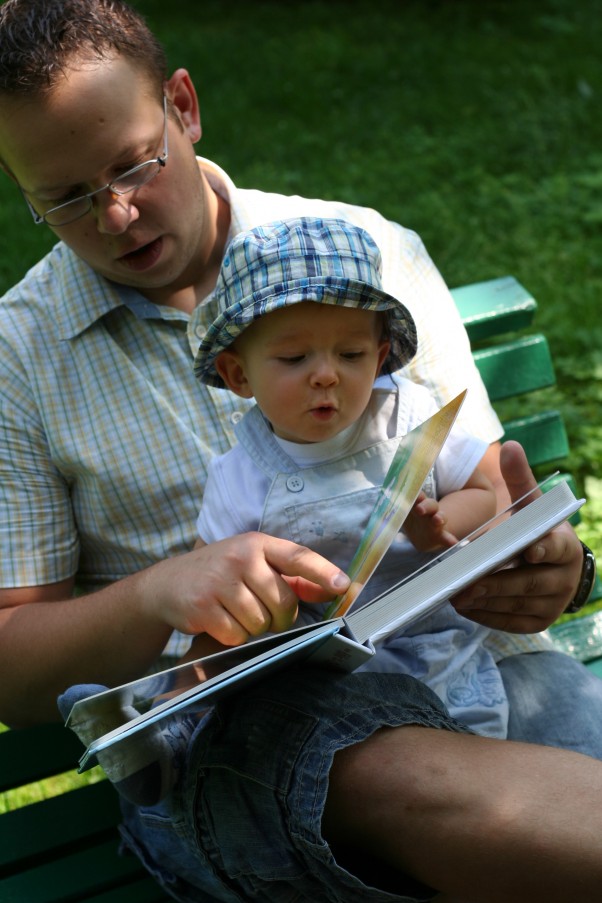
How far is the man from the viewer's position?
1.88 metres

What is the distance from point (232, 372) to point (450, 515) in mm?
487

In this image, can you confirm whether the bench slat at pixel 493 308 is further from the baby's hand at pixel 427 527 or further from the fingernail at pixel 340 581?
the fingernail at pixel 340 581

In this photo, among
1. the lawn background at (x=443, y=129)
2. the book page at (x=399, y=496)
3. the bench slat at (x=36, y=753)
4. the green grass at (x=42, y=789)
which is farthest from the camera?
the lawn background at (x=443, y=129)

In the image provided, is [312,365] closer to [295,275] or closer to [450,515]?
[295,275]

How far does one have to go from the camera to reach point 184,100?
2648 millimetres

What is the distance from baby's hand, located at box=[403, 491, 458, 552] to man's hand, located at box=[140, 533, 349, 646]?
24 cm

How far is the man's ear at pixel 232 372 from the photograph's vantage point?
217 cm

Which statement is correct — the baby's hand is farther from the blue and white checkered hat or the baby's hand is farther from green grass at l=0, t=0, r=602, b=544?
green grass at l=0, t=0, r=602, b=544

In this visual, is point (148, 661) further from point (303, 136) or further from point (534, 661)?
point (303, 136)

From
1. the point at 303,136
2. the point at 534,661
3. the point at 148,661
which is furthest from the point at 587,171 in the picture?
the point at 148,661

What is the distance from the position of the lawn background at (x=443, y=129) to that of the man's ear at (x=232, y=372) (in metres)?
2.11

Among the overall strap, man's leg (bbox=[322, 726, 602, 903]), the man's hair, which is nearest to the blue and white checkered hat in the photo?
the overall strap

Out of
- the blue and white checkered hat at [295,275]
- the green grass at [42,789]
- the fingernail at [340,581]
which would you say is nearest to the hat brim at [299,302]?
the blue and white checkered hat at [295,275]

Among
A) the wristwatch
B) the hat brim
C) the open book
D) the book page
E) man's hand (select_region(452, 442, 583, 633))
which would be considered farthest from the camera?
the wristwatch
